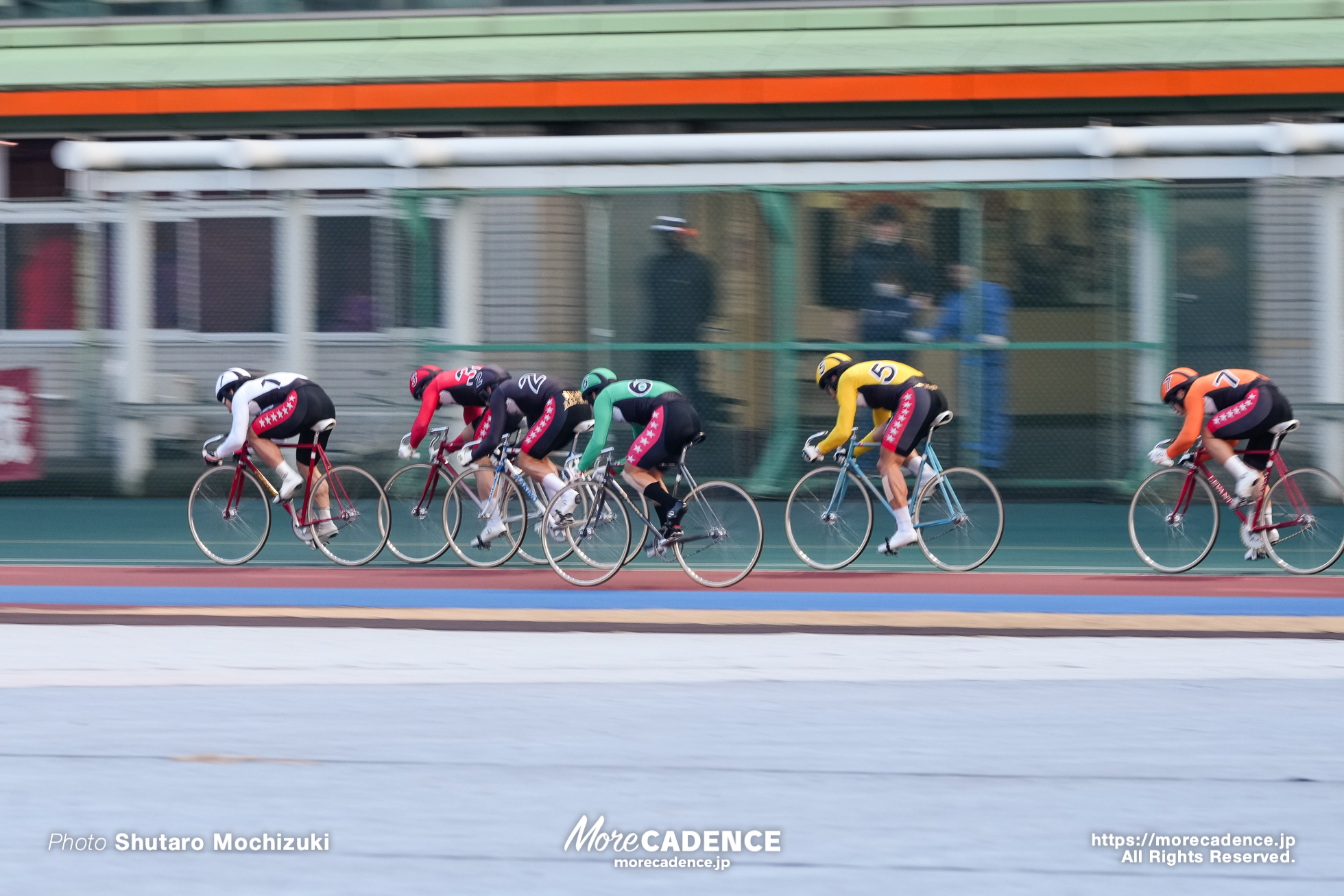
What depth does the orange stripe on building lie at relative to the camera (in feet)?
54.6

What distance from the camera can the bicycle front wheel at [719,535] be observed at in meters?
11.3

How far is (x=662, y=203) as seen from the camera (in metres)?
12.7

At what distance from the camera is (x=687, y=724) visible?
725cm

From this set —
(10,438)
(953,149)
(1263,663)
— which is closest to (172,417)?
(10,438)

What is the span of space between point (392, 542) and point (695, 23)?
24.2 ft

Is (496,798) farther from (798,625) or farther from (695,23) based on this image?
(695,23)

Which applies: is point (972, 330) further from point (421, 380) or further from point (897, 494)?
point (421, 380)

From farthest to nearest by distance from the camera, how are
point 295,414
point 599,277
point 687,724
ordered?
point 599,277 → point 295,414 → point 687,724

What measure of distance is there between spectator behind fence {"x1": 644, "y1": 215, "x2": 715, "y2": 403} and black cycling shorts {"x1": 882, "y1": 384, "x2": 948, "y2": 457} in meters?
1.71

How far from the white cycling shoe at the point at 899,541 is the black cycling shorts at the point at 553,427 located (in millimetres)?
2055

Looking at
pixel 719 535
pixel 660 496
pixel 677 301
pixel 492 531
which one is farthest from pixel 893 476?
pixel 492 531

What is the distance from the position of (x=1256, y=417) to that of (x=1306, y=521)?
807mm

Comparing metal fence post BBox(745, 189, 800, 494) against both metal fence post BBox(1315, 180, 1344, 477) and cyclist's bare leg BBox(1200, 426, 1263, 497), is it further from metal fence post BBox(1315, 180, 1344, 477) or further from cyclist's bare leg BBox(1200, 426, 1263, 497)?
metal fence post BBox(1315, 180, 1344, 477)

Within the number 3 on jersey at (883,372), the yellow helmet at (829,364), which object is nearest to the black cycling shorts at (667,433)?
the yellow helmet at (829,364)
